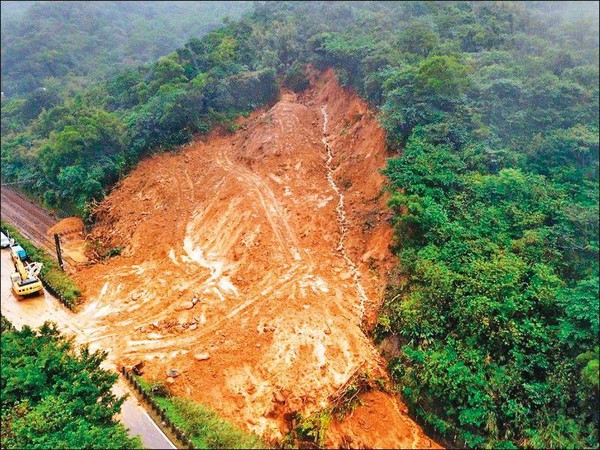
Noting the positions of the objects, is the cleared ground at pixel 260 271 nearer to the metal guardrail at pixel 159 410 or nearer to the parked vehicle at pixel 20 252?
the metal guardrail at pixel 159 410

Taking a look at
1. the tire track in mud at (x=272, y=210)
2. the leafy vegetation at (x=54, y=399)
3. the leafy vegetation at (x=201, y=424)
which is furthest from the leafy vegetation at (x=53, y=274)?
the tire track in mud at (x=272, y=210)

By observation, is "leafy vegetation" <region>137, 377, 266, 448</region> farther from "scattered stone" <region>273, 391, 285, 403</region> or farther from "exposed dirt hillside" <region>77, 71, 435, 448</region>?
"scattered stone" <region>273, 391, 285, 403</region>

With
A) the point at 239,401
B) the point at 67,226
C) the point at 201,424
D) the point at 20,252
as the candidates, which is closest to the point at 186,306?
the point at 239,401

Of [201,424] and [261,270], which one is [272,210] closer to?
[261,270]

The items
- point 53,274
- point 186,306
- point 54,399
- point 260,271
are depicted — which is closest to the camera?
point 54,399

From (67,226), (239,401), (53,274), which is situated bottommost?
(67,226)

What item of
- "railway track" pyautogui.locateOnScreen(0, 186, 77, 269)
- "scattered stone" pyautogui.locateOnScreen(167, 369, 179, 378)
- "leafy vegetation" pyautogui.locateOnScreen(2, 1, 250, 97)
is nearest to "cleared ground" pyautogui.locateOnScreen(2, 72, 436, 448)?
"scattered stone" pyautogui.locateOnScreen(167, 369, 179, 378)
